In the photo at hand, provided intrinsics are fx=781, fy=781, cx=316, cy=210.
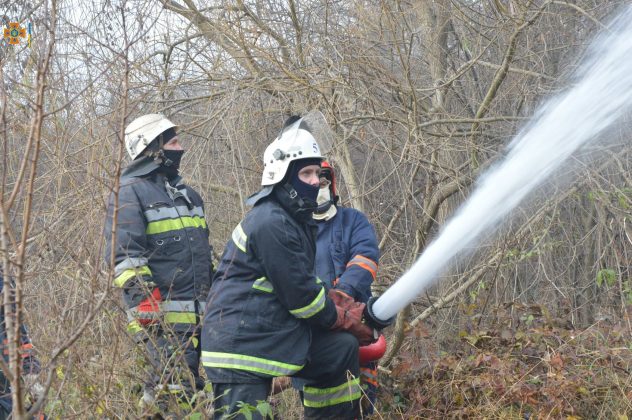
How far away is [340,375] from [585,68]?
3.52 metres

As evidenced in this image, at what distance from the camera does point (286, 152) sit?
183 inches

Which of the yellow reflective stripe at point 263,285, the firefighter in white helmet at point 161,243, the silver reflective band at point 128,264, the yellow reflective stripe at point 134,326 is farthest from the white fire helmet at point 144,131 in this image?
the yellow reflective stripe at point 263,285

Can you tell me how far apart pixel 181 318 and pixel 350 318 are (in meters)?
1.09

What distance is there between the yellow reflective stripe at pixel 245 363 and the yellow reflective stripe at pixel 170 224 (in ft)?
3.14

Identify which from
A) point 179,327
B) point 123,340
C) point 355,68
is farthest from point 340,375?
point 355,68

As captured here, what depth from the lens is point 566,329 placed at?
5.89 meters

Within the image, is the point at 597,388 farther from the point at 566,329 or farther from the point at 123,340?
the point at 123,340

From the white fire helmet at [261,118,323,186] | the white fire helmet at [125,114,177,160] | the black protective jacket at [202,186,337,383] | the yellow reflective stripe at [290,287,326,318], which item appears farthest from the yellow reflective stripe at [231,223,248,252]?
the white fire helmet at [125,114,177,160]

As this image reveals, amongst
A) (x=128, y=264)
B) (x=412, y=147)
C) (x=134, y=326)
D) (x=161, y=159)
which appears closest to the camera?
(x=134, y=326)

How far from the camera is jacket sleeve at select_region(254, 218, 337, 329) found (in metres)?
4.34

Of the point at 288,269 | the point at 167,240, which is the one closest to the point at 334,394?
the point at 288,269

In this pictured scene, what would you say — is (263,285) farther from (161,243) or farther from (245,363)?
(161,243)

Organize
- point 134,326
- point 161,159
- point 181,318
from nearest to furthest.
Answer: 1. point 134,326
2. point 181,318
3. point 161,159

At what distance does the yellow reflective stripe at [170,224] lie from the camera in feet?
16.4
